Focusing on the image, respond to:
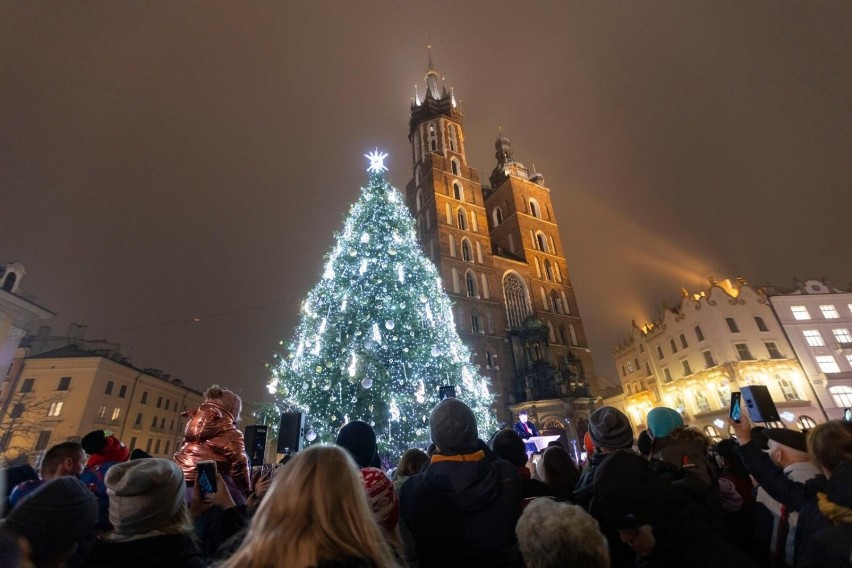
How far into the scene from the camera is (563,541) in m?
1.67

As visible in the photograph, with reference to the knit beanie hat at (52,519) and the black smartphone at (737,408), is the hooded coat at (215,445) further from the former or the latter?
the black smartphone at (737,408)

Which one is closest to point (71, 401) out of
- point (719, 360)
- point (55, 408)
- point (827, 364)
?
point (55, 408)

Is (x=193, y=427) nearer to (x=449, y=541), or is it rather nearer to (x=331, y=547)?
(x=449, y=541)

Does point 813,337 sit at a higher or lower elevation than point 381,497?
higher

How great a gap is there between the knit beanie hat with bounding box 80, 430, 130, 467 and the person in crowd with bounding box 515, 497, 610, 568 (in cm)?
380

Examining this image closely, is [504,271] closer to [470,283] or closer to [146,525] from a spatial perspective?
[470,283]

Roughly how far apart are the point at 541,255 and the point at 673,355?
602 inches

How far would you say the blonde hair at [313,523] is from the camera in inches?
46.4

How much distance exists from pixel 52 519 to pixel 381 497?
1560 mm

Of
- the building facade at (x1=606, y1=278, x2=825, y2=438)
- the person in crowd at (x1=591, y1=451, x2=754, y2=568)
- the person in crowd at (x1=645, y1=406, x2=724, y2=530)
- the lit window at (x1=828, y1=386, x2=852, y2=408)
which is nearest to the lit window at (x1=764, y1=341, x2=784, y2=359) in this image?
the building facade at (x1=606, y1=278, x2=825, y2=438)

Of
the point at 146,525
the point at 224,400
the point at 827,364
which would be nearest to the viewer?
the point at 146,525

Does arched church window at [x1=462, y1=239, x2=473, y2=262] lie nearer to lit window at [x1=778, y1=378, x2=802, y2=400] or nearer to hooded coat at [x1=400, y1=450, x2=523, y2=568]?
lit window at [x1=778, y1=378, x2=802, y2=400]

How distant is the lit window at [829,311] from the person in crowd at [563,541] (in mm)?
42525

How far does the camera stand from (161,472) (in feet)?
6.28
